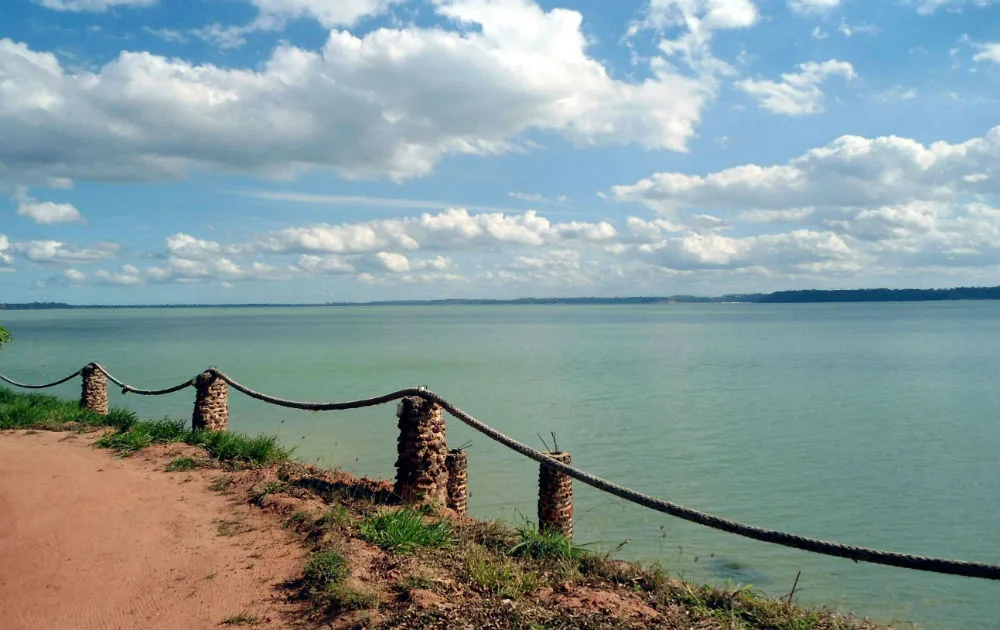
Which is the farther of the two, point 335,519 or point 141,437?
point 141,437

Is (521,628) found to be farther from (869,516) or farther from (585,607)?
(869,516)

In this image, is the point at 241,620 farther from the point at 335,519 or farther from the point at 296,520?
the point at 296,520

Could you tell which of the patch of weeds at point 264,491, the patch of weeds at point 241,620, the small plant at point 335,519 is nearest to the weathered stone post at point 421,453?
the small plant at point 335,519

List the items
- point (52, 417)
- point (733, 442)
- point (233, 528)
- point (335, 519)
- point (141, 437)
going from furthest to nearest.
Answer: point (733, 442), point (52, 417), point (141, 437), point (233, 528), point (335, 519)

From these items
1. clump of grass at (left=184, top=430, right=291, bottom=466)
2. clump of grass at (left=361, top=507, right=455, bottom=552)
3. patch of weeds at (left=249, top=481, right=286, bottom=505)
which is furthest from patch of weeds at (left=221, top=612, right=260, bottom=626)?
clump of grass at (left=184, top=430, right=291, bottom=466)

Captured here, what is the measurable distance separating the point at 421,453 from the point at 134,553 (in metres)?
2.52

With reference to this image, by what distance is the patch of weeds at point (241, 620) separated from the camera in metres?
4.54

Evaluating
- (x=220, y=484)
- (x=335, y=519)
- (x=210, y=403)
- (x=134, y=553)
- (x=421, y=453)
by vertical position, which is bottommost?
(x=134, y=553)

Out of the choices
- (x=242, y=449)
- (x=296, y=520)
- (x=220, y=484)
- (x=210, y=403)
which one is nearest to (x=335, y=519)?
(x=296, y=520)

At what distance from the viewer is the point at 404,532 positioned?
18.9 feet

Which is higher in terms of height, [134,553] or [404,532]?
[404,532]

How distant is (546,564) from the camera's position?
5426 millimetres

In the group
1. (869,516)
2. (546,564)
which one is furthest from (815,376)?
(546,564)

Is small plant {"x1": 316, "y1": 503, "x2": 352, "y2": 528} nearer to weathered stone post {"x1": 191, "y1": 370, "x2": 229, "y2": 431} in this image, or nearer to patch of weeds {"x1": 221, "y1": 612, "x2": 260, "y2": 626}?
patch of weeds {"x1": 221, "y1": 612, "x2": 260, "y2": 626}
